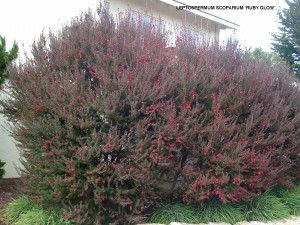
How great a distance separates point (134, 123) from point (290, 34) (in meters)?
15.9

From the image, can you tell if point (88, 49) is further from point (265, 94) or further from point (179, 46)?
point (265, 94)

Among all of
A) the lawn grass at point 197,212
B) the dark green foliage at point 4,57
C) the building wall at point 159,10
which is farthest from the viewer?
the building wall at point 159,10

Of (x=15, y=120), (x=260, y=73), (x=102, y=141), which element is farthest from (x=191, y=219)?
(x=15, y=120)

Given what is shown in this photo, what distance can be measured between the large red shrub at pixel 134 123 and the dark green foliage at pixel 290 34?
1334 centimetres

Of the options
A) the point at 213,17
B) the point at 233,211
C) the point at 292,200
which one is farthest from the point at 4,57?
the point at 213,17

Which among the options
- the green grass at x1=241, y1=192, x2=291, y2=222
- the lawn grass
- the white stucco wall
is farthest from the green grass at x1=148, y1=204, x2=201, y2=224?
the white stucco wall

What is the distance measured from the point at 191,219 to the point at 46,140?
2.37 m

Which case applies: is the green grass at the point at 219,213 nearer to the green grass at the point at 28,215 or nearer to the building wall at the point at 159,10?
the green grass at the point at 28,215

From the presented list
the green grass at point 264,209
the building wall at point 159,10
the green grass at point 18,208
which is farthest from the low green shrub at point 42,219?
the building wall at point 159,10

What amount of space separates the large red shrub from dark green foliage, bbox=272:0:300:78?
13.3 metres

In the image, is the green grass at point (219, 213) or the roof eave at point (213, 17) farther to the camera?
the roof eave at point (213, 17)

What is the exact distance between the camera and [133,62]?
5.39m

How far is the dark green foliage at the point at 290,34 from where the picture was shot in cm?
1803

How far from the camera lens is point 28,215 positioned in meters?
5.43
